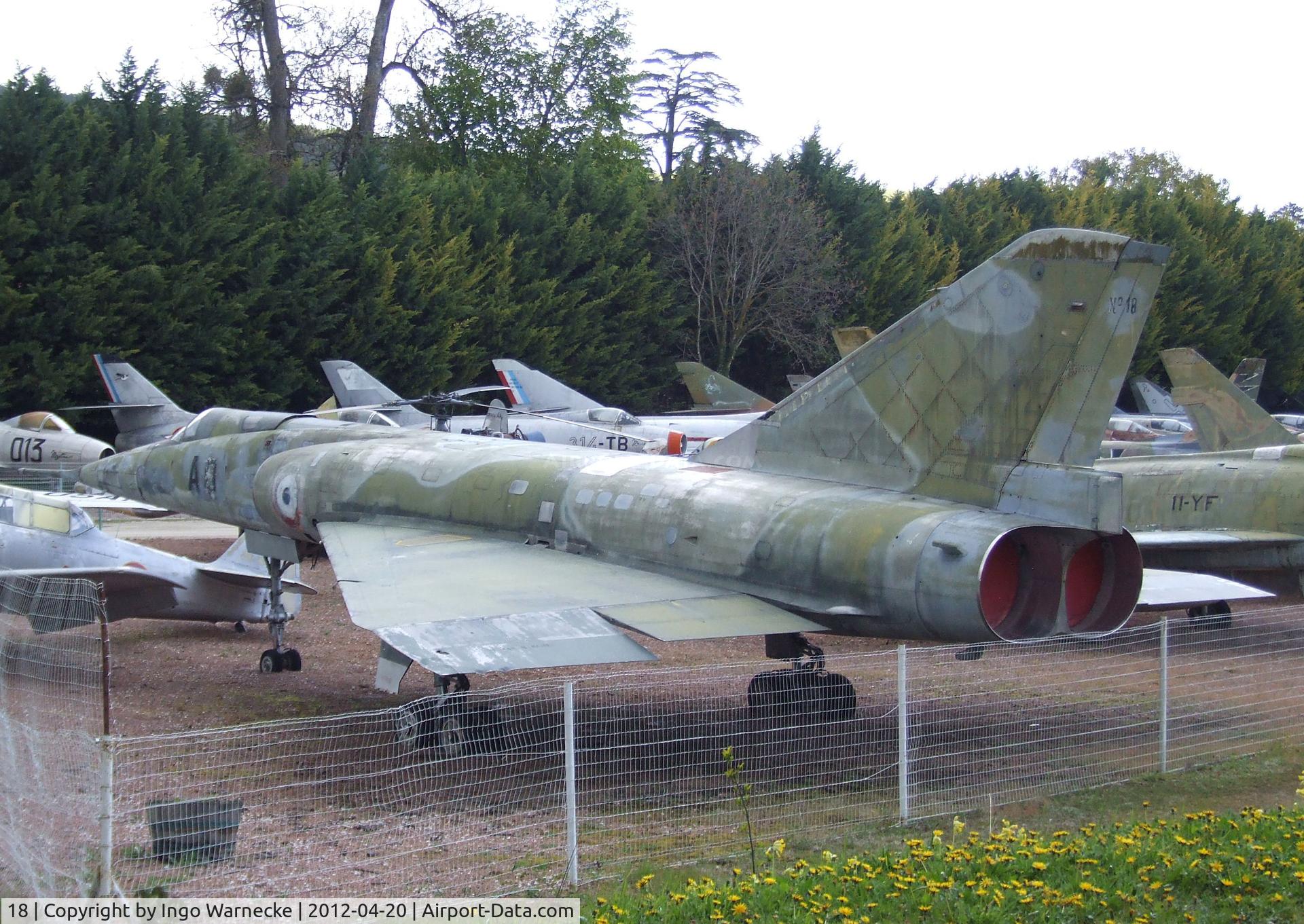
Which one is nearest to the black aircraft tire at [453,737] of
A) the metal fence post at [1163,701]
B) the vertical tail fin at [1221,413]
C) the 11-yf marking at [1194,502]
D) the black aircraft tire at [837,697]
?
the black aircraft tire at [837,697]

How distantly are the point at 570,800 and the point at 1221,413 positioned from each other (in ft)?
49.8

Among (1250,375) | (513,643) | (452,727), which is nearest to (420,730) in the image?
(452,727)

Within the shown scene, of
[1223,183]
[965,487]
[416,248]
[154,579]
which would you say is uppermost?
[1223,183]

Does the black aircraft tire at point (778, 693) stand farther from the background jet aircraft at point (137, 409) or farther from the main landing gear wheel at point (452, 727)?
the background jet aircraft at point (137, 409)

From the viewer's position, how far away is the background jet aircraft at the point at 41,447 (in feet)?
84.1

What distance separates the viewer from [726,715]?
10.9 metres

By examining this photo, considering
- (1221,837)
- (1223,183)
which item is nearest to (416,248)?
(1221,837)

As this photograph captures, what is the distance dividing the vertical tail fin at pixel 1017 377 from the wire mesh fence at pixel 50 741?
6093 mm

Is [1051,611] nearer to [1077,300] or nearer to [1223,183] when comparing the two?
[1077,300]

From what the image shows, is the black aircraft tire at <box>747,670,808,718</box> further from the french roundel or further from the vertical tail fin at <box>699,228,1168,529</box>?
the french roundel

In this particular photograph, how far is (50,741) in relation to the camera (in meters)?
7.88

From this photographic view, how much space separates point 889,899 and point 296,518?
8.56m

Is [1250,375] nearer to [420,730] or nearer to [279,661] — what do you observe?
[279,661]

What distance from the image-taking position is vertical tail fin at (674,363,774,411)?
120 feet
